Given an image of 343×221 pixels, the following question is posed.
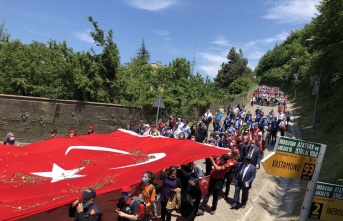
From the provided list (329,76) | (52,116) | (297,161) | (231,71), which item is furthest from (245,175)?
(231,71)

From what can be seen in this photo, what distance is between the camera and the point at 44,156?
1031 cm

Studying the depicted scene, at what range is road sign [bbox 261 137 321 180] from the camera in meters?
4.99

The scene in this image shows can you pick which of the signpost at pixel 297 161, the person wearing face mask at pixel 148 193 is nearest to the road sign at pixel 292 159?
the signpost at pixel 297 161

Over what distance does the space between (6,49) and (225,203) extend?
2529 centimetres

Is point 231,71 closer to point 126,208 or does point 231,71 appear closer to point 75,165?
point 75,165

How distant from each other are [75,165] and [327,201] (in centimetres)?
718

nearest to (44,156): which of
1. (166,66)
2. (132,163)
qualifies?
(132,163)

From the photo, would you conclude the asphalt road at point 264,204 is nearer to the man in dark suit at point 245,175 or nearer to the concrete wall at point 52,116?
the man in dark suit at point 245,175

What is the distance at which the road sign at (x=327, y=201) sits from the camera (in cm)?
507

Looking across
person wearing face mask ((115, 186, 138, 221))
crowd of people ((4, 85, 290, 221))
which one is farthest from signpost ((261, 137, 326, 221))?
crowd of people ((4, 85, 290, 221))

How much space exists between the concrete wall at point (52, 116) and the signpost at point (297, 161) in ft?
55.2

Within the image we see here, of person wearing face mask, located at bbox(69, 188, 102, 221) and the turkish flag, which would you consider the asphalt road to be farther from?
person wearing face mask, located at bbox(69, 188, 102, 221)

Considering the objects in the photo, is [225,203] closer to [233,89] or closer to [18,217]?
[18,217]

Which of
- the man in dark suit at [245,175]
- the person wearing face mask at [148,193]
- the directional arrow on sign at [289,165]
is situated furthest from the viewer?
the man in dark suit at [245,175]
